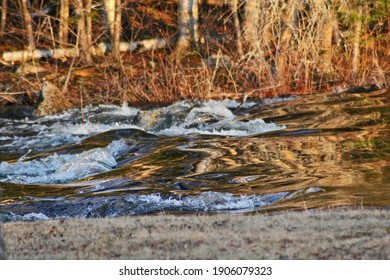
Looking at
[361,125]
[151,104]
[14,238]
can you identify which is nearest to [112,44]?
[151,104]

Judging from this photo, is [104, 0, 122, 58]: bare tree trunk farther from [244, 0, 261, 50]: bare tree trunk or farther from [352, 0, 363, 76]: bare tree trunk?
[352, 0, 363, 76]: bare tree trunk

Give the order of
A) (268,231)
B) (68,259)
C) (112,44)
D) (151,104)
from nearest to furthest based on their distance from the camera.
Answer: (68,259)
(268,231)
(151,104)
(112,44)

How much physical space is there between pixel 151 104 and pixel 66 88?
313 cm

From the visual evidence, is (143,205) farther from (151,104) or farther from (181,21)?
(181,21)

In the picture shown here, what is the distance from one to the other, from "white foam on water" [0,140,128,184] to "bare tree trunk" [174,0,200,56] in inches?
516

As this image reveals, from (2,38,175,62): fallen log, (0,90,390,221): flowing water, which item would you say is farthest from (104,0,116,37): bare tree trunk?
(0,90,390,221): flowing water

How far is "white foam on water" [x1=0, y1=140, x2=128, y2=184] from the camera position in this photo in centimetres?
1561

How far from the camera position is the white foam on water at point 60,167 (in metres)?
15.6

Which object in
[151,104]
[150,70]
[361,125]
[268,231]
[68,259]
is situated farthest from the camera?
[150,70]

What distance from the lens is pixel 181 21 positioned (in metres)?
30.9

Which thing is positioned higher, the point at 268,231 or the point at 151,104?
the point at 268,231

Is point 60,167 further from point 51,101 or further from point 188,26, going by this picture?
point 188,26

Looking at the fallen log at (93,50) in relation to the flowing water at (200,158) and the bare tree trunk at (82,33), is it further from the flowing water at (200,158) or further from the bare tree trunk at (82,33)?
the flowing water at (200,158)

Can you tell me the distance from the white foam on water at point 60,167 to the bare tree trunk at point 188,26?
13115 millimetres
